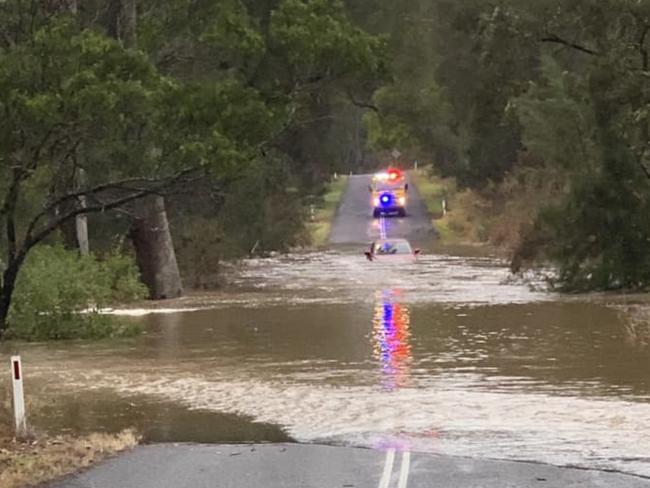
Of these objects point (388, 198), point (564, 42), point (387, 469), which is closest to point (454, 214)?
point (388, 198)

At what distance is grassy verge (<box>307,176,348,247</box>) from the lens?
7141 cm

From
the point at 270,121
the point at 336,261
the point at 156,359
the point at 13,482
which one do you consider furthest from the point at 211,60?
the point at 13,482

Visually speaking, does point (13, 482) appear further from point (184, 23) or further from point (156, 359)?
point (184, 23)

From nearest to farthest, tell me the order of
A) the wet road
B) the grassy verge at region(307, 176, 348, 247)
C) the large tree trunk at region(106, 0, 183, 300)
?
the wet road → the large tree trunk at region(106, 0, 183, 300) → the grassy verge at region(307, 176, 348, 247)

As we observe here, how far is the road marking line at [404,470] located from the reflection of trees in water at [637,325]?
392 inches

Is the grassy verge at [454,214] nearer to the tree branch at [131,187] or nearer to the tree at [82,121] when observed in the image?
the tree branch at [131,187]

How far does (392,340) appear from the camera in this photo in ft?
75.6

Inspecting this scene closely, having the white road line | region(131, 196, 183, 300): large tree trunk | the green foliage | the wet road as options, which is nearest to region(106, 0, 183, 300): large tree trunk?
region(131, 196, 183, 300): large tree trunk

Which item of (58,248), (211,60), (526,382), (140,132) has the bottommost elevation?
(526,382)

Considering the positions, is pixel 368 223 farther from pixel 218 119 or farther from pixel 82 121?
pixel 82 121

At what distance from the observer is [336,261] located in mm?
54406

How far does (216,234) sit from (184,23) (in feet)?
41.0

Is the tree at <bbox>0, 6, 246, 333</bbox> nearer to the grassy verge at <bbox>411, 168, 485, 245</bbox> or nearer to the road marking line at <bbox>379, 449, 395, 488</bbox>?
the road marking line at <bbox>379, 449, 395, 488</bbox>

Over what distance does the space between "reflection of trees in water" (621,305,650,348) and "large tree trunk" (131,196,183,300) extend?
14.7 metres
